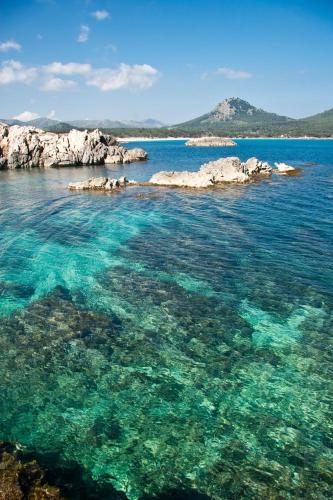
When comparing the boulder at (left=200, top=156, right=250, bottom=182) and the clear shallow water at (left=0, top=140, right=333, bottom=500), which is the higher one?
the boulder at (left=200, top=156, right=250, bottom=182)

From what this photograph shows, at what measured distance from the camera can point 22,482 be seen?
339 inches

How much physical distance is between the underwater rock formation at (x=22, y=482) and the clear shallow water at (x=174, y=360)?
1.20 metres

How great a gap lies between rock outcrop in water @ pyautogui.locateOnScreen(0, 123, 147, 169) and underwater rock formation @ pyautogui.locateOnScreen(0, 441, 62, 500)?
95614 mm

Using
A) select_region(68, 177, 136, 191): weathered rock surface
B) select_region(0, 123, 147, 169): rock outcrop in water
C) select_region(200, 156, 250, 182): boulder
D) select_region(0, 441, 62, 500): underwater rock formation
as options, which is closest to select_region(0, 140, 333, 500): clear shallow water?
select_region(0, 441, 62, 500): underwater rock formation

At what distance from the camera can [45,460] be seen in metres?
10.6

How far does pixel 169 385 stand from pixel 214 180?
52.9 metres

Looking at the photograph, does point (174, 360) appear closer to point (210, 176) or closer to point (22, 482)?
point (22, 482)

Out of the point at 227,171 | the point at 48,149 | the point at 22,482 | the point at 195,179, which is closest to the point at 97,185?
the point at 195,179

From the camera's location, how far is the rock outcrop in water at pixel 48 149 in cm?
9625

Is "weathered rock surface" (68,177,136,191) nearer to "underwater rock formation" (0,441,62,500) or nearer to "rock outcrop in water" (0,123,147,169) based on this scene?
"rock outcrop in water" (0,123,147,169)

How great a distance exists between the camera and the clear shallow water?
412 inches

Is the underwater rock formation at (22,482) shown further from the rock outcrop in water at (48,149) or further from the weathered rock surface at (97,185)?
the rock outcrop in water at (48,149)

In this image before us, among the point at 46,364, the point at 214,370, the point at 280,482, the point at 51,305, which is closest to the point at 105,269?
the point at 51,305

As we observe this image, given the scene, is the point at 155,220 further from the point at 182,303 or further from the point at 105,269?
the point at 182,303
